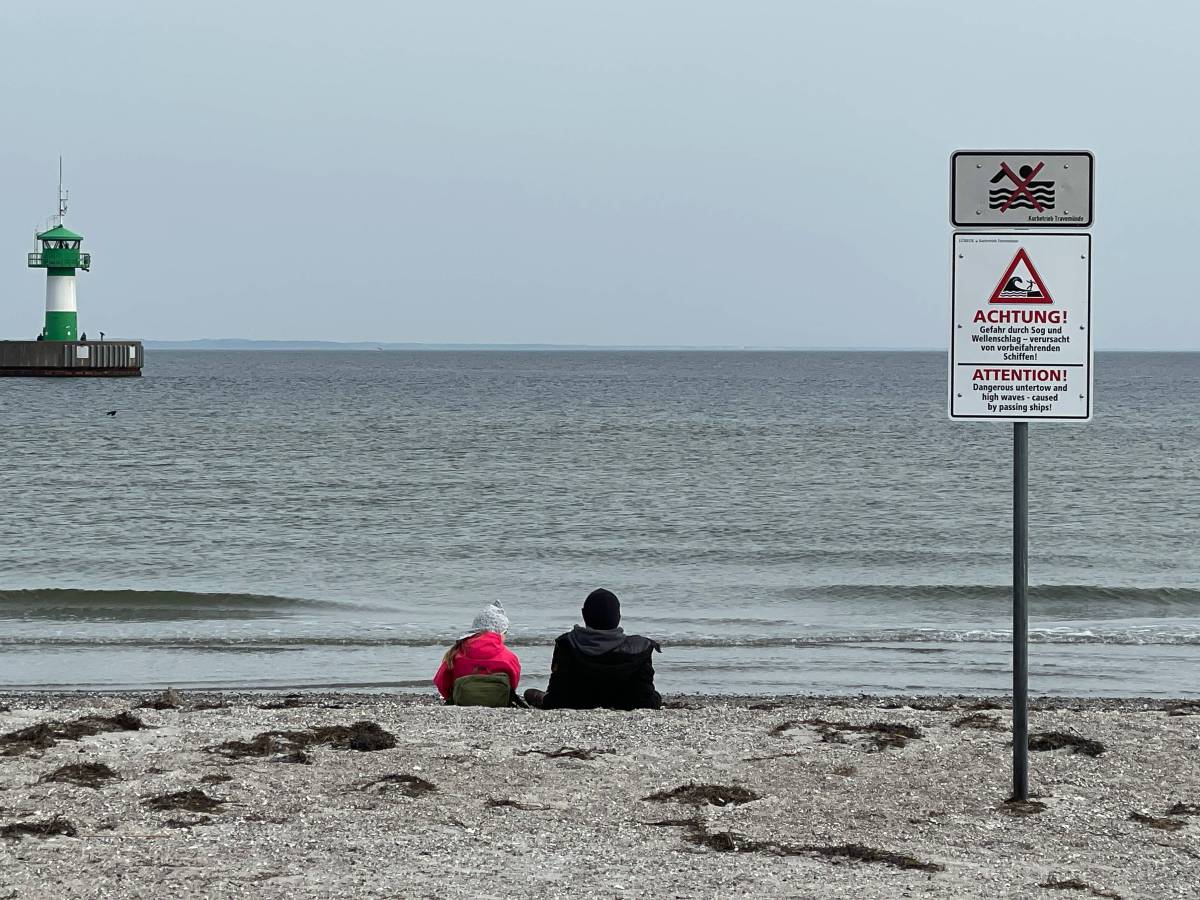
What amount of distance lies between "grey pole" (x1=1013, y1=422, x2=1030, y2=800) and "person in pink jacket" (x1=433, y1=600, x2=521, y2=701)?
3.96m

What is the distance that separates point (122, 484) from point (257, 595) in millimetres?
19015

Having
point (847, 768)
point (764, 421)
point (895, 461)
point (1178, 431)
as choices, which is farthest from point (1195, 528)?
point (764, 421)

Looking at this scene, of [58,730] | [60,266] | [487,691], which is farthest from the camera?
[60,266]

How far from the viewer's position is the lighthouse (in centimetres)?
8481

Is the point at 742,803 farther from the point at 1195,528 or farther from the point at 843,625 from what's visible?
the point at 1195,528

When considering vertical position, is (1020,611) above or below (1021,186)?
below

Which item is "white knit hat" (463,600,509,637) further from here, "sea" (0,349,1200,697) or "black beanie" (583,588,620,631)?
"sea" (0,349,1200,697)

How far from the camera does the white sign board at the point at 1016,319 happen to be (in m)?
6.61

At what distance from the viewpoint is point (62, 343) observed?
312 feet

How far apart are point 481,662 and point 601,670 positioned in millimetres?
946

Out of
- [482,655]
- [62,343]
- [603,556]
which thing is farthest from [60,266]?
[482,655]

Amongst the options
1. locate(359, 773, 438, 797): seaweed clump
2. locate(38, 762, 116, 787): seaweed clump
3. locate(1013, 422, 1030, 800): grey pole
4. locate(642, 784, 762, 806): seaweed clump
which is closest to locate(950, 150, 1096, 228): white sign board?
locate(1013, 422, 1030, 800): grey pole

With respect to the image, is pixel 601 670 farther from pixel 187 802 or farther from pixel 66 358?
pixel 66 358

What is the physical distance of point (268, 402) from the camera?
9238 centimetres
